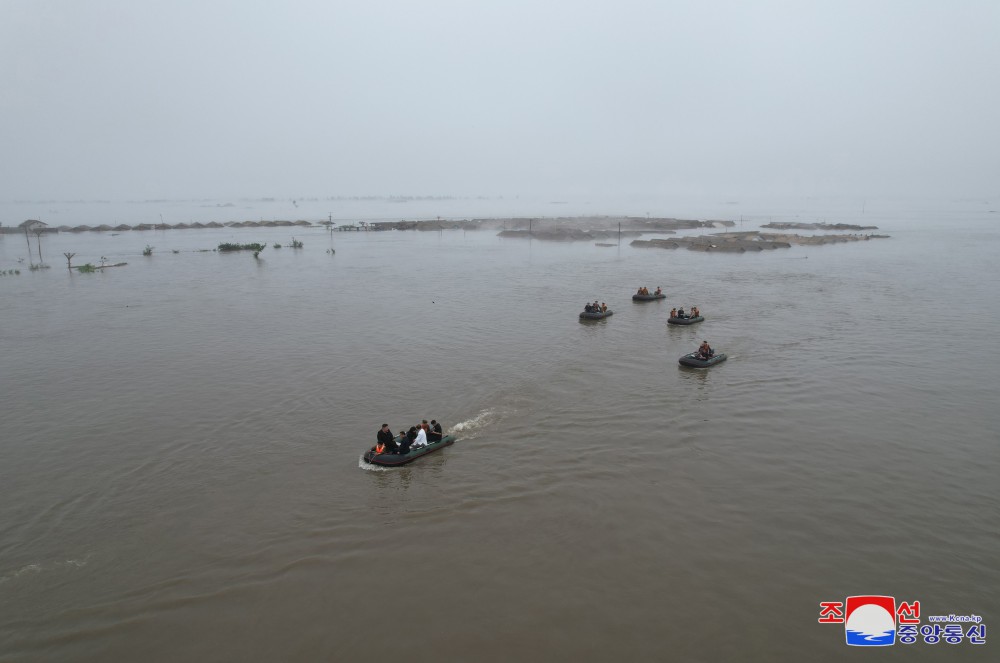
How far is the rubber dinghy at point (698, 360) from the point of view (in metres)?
26.1

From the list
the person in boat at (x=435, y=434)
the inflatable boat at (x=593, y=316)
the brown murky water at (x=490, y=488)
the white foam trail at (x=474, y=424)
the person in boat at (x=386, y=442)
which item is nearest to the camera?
the brown murky water at (x=490, y=488)

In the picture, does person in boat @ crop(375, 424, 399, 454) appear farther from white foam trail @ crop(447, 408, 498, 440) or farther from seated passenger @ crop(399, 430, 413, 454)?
white foam trail @ crop(447, 408, 498, 440)

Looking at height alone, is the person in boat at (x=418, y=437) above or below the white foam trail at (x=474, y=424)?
above

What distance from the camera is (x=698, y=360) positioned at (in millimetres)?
26250

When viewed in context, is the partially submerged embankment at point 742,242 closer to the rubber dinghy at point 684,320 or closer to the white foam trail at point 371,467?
the rubber dinghy at point 684,320

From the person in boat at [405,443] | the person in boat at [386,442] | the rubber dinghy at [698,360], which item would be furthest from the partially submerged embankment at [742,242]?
the person in boat at [386,442]

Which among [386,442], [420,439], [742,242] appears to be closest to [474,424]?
[420,439]

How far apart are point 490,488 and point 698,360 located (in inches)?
573

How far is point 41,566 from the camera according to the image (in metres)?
12.7

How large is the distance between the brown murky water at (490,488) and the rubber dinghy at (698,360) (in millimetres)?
924

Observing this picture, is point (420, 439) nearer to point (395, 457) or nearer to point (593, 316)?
point (395, 457)

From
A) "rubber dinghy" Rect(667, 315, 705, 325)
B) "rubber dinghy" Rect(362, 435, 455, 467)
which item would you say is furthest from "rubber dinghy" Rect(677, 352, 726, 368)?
"rubber dinghy" Rect(362, 435, 455, 467)

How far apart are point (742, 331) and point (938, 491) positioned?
1878cm

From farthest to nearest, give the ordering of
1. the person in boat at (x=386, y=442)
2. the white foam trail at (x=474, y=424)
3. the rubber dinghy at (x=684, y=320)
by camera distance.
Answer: the rubber dinghy at (x=684, y=320) → the white foam trail at (x=474, y=424) → the person in boat at (x=386, y=442)
